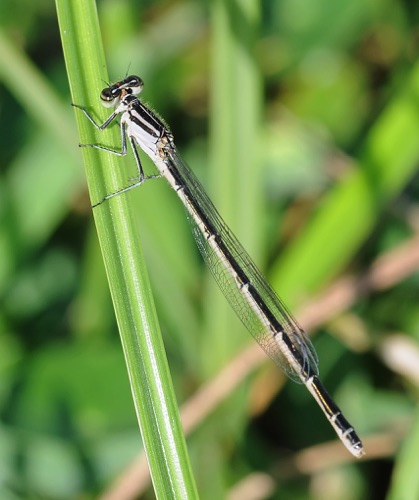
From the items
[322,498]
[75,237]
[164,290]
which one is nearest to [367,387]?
[322,498]

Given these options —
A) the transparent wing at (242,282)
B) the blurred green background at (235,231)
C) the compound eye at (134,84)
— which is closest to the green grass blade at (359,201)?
the blurred green background at (235,231)

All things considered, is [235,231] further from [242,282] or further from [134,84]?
[134,84]

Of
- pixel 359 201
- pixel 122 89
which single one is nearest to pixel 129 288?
pixel 122 89

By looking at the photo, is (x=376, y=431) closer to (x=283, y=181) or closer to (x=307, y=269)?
(x=307, y=269)

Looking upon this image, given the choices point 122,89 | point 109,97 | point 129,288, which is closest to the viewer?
point 129,288

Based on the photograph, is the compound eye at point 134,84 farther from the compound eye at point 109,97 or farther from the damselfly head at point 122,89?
the compound eye at point 109,97
